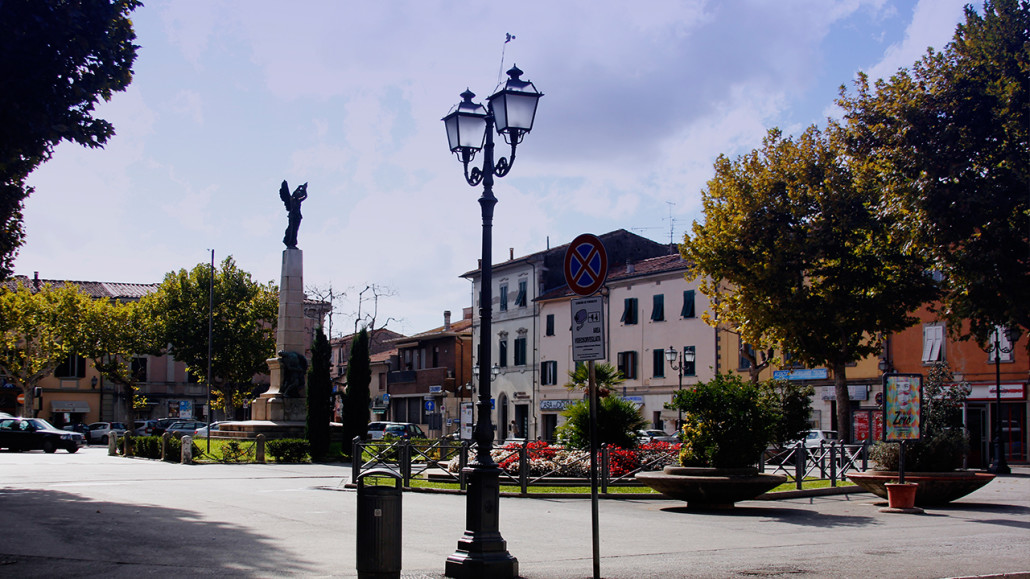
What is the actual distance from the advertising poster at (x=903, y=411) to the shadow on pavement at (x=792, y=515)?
196cm

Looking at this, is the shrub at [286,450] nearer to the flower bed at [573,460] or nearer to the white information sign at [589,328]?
the flower bed at [573,460]

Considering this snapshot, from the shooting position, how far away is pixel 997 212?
1762cm

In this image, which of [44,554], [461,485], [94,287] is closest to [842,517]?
[461,485]

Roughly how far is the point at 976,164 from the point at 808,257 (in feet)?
40.2

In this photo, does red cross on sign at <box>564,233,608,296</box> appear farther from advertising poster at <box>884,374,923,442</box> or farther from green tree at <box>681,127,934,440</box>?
green tree at <box>681,127,934,440</box>

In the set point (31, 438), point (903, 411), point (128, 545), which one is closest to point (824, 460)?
point (903, 411)

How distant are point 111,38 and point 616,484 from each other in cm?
1286

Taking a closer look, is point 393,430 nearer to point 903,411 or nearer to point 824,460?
point 824,460

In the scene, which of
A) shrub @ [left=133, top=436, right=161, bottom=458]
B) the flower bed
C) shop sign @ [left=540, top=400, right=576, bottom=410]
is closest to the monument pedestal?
shrub @ [left=133, top=436, right=161, bottom=458]

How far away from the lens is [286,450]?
30.7m

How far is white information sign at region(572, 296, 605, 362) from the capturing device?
837 cm

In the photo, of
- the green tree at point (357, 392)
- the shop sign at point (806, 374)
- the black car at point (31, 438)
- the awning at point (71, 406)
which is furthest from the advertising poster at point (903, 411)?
the awning at point (71, 406)

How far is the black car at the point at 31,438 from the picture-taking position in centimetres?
4025

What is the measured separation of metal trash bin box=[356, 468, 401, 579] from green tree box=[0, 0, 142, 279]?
21.2 ft
